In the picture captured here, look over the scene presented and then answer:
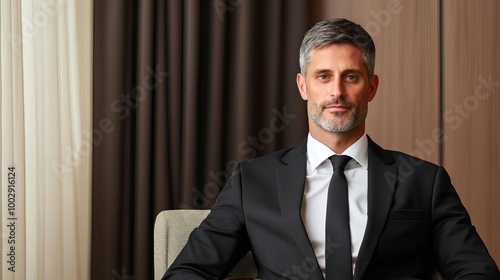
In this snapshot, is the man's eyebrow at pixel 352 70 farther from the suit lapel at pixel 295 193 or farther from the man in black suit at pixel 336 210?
the suit lapel at pixel 295 193

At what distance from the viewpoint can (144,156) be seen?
2555 mm

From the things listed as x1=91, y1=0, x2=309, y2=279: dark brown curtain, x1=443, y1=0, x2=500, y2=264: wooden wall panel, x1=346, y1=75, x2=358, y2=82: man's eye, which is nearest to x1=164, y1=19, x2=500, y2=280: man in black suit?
x1=346, y1=75, x2=358, y2=82: man's eye

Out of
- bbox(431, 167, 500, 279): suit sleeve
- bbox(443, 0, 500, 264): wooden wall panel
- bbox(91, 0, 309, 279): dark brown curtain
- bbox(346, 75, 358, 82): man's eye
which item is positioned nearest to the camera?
bbox(431, 167, 500, 279): suit sleeve

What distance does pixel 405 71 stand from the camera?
8.20 feet

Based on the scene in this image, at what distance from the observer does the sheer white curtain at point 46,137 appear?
2219 mm

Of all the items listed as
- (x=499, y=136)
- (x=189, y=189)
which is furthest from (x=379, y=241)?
(x=189, y=189)

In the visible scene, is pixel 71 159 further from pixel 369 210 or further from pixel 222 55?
pixel 369 210

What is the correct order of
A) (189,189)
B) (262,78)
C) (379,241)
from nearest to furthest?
(379,241) < (189,189) < (262,78)

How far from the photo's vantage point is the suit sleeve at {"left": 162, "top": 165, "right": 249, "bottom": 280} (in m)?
1.74

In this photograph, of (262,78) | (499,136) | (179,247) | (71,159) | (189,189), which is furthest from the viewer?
(262,78)

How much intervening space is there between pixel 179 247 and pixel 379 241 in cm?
53

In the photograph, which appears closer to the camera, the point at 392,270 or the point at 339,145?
the point at 392,270

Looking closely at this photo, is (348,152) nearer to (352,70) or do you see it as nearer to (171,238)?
(352,70)

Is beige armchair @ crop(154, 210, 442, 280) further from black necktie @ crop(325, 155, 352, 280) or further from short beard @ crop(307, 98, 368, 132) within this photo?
short beard @ crop(307, 98, 368, 132)
